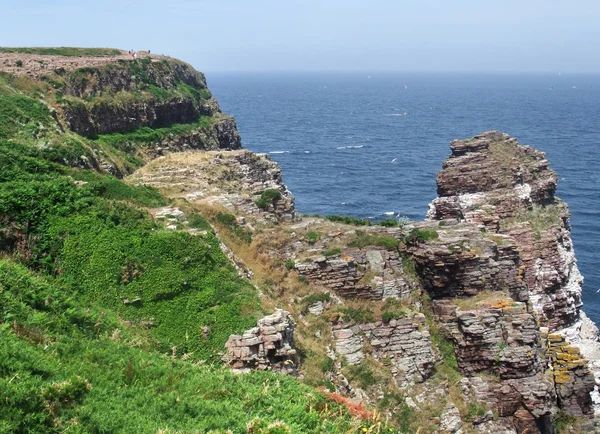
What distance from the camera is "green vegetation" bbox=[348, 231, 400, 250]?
33969 mm

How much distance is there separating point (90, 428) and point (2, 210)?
549 inches

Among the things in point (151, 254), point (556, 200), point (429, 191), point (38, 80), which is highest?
point (38, 80)

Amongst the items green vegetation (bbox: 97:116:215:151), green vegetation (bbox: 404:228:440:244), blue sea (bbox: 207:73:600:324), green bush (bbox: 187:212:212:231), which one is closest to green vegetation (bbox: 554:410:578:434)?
green vegetation (bbox: 404:228:440:244)

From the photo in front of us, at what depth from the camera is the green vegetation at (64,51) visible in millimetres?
69062

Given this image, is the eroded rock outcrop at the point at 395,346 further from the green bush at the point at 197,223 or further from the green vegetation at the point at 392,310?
the green bush at the point at 197,223

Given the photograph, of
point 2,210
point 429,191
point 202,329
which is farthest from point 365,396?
point 429,191

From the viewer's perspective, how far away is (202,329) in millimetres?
21844

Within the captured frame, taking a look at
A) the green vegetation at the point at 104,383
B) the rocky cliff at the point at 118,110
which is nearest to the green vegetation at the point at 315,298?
→ the green vegetation at the point at 104,383

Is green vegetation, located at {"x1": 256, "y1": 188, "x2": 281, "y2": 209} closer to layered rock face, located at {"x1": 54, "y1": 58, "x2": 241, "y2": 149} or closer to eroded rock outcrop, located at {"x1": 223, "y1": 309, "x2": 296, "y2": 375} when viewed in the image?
eroded rock outcrop, located at {"x1": 223, "y1": 309, "x2": 296, "y2": 375}

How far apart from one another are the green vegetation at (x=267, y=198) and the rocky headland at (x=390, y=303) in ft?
0.53

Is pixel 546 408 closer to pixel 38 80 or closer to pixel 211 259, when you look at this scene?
pixel 211 259

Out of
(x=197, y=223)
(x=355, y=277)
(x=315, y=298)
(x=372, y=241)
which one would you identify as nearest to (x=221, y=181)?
(x=372, y=241)

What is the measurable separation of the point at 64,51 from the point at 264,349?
65795 millimetres

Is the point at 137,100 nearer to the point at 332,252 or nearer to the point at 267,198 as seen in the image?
the point at 267,198
